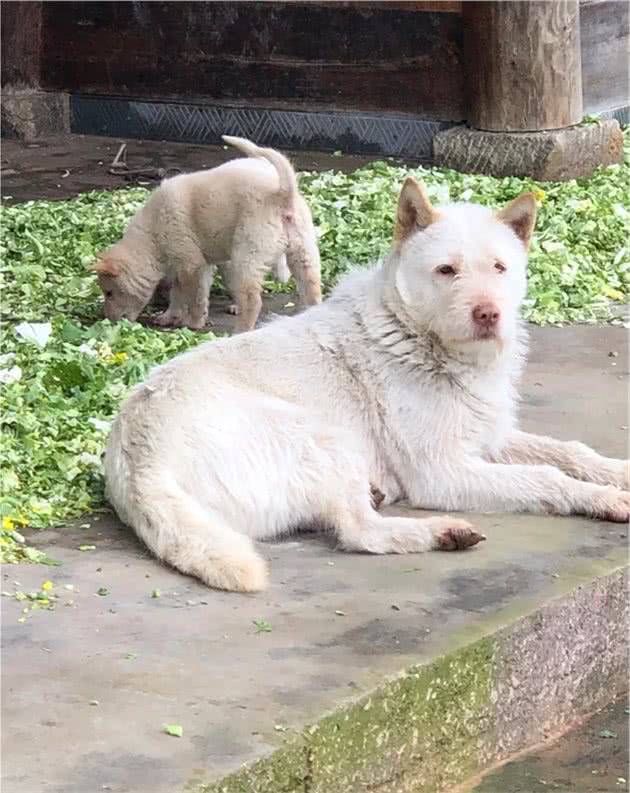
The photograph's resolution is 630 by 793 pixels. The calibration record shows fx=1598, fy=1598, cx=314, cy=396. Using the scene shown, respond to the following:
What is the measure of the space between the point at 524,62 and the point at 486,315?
5479mm

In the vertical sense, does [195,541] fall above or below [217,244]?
below

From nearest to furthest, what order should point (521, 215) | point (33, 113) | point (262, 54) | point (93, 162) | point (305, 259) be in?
1. point (521, 215)
2. point (305, 259)
3. point (93, 162)
4. point (262, 54)
5. point (33, 113)

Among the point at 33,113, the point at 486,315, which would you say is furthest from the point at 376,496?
the point at 33,113

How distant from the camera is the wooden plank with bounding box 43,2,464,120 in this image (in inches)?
445

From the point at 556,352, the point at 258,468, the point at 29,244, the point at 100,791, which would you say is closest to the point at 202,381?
the point at 258,468

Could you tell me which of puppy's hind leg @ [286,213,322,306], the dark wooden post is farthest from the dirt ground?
puppy's hind leg @ [286,213,322,306]

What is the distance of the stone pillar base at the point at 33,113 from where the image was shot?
43.2 feet

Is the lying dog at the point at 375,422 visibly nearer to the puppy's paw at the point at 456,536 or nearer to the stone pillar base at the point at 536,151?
the puppy's paw at the point at 456,536

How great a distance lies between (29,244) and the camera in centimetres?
912

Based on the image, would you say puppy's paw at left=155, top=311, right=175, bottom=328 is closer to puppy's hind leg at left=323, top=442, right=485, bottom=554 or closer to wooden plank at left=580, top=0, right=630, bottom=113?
puppy's hind leg at left=323, top=442, right=485, bottom=554

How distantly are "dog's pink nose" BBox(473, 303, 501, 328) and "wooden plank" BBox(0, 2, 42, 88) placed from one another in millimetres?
9108

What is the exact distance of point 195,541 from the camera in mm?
4516

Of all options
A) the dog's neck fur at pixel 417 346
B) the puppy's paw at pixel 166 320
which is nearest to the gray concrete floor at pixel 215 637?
the dog's neck fur at pixel 417 346

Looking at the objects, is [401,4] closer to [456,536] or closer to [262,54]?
[262,54]
